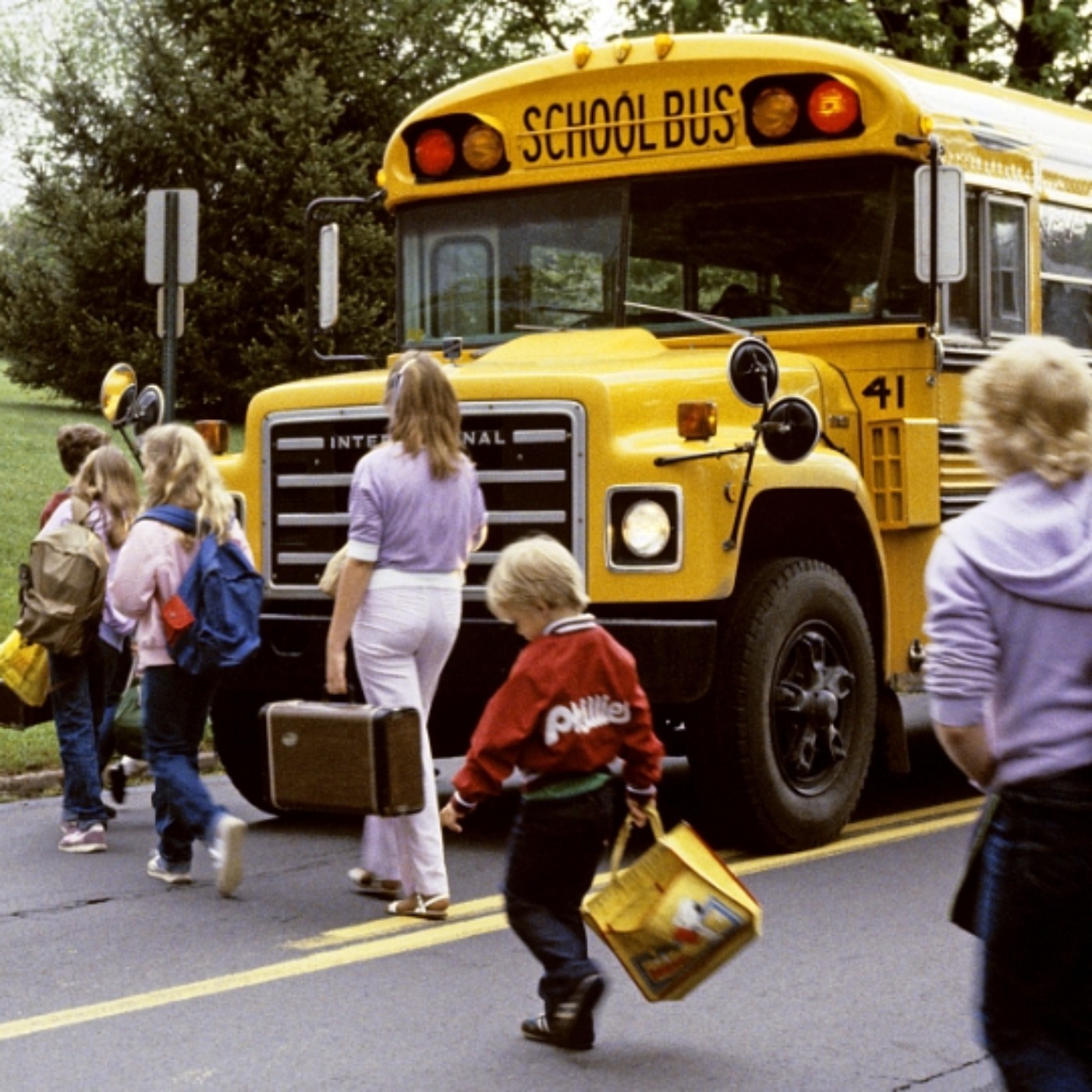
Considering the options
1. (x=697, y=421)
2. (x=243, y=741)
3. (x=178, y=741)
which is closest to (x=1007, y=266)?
(x=697, y=421)

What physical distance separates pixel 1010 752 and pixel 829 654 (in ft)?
14.3

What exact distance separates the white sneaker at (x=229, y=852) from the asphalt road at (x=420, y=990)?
0.31 feet

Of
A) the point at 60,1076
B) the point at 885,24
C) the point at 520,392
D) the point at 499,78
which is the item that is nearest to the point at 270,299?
the point at 885,24

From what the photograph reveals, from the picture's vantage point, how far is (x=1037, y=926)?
3.40 metres

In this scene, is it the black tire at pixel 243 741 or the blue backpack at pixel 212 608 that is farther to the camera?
the black tire at pixel 243 741

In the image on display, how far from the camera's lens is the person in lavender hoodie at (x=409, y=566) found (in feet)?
21.1

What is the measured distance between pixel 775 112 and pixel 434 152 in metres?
1.55

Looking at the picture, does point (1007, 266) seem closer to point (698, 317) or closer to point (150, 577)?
point (698, 317)

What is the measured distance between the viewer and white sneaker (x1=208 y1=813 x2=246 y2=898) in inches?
261

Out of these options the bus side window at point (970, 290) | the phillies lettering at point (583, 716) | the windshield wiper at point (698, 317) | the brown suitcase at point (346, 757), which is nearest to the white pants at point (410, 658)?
the brown suitcase at point (346, 757)

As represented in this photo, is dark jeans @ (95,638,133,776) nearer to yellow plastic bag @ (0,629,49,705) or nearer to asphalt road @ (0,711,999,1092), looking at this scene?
yellow plastic bag @ (0,629,49,705)

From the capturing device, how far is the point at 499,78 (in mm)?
8867

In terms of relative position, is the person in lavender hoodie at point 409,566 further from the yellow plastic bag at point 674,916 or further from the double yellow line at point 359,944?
the yellow plastic bag at point 674,916

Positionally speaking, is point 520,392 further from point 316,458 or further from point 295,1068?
point 295,1068
